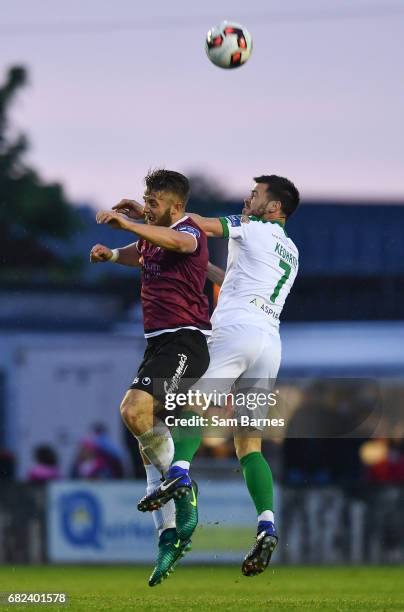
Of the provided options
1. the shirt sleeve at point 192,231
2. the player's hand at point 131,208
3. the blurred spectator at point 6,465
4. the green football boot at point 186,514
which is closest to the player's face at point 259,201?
the shirt sleeve at point 192,231

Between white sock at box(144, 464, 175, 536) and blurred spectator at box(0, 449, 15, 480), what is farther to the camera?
blurred spectator at box(0, 449, 15, 480)

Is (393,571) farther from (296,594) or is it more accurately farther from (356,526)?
(296,594)

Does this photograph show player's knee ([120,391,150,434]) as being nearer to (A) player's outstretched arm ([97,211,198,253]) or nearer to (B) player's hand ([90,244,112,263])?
(B) player's hand ([90,244,112,263])

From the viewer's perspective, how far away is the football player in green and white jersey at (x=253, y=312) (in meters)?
13.9

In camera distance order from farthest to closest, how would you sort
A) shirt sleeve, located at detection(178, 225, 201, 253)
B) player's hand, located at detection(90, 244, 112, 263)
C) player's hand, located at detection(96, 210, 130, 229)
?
shirt sleeve, located at detection(178, 225, 201, 253) → player's hand, located at detection(90, 244, 112, 263) → player's hand, located at detection(96, 210, 130, 229)

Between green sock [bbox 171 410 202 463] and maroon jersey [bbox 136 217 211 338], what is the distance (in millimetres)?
722

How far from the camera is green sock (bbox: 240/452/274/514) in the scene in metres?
14.0

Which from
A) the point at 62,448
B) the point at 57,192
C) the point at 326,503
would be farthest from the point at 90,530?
the point at 57,192

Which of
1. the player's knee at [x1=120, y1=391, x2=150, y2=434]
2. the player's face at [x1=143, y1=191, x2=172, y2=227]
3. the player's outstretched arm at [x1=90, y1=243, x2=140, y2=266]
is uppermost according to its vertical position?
the player's face at [x1=143, y1=191, x2=172, y2=227]

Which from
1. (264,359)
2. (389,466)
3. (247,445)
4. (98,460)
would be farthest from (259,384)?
(389,466)

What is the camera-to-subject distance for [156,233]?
519 inches

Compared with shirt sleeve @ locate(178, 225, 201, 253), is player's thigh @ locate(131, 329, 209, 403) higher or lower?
lower

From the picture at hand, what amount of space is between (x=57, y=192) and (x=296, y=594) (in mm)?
29347

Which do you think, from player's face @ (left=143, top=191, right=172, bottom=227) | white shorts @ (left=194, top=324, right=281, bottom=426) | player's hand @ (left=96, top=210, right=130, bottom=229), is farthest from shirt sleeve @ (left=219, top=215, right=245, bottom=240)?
player's hand @ (left=96, top=210, right=130, bottom=229)
